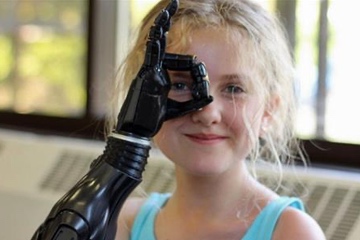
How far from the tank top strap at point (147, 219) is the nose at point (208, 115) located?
0.86ft

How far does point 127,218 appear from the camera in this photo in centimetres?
119

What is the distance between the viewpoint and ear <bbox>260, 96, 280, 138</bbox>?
1062 mm

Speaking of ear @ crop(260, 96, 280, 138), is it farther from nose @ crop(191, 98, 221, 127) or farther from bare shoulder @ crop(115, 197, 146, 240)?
bare shoulder @ crop(115, 197, 146, 240)

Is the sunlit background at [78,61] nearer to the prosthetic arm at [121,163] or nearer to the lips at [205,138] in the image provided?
the lips at [205,138]

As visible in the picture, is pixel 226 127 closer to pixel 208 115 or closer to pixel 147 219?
pixel 208 115

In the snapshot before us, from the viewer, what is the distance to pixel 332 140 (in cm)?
178

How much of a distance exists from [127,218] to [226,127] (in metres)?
0.31

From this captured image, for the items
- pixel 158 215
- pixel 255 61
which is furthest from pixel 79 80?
pixel 255 61

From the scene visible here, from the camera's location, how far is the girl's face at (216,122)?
3.12ft

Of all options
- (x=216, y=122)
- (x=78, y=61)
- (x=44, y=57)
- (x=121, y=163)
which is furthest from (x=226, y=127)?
(x=44, y=57)

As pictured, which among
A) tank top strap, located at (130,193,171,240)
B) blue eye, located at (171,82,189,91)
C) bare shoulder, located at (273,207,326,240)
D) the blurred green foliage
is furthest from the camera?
the blurred green foliage

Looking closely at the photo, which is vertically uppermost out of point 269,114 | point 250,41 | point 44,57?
point 250,41

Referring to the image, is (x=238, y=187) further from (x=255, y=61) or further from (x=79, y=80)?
(x=79, y=80)

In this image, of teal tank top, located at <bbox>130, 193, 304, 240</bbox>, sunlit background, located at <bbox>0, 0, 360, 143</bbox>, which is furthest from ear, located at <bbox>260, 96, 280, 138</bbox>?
sunlit background, located at <bbox>0, 0, 360, 143</bbox>
